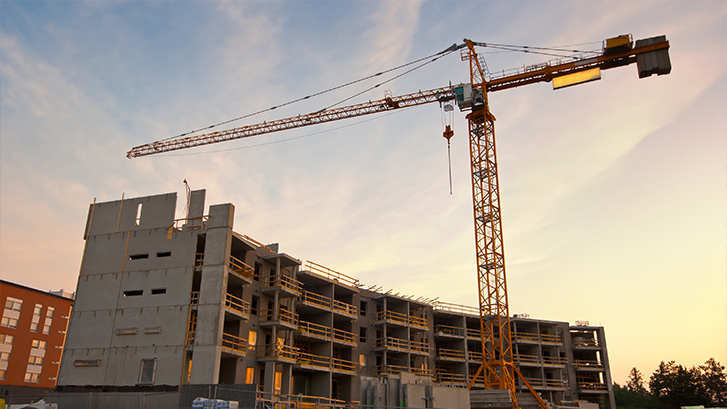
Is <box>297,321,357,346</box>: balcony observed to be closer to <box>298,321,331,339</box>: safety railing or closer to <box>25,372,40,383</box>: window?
<box>298,321,331,339</box>: safety railing

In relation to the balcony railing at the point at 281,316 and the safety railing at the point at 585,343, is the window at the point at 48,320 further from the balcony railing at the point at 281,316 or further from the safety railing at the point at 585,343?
the safety railing at the point at 585,343

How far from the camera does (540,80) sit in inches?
2361

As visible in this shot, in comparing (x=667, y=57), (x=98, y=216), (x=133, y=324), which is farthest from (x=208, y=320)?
(x=667, y=57)

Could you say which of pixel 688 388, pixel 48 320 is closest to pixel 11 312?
pixel 48 320

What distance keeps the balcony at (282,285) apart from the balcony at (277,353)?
4.55 m

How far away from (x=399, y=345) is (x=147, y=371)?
2902 cm

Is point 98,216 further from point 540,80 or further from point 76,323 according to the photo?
point 540,80

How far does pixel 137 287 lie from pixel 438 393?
82.7 ft

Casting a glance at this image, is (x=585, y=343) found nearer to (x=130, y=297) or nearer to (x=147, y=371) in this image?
(x=147, y=371)

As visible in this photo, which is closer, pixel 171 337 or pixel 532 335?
pixel 171 337

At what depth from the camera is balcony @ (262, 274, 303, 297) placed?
148 feet

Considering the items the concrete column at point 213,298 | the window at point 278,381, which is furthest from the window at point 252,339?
the concrete column at point 213,298

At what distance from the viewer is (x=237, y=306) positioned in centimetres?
4231

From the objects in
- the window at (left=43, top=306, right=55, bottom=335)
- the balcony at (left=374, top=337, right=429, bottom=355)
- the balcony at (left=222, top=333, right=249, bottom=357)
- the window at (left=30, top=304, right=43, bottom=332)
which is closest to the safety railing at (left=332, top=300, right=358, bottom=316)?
the balcony at (left=374, top=337, right=429, bottom=355)
